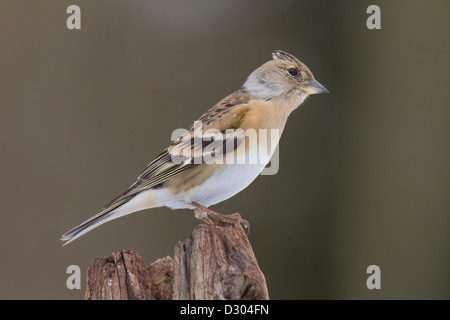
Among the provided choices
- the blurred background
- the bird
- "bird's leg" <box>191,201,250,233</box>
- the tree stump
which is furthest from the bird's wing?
the blurred background

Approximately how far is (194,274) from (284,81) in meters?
2.38

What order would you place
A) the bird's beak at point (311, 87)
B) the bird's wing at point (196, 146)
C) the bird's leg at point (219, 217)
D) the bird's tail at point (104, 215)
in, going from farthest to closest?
1. the bird's beak at point (311, 87)
2. the bird's wing at point (196, 146)
3. the bird's tail at point (104, 215)
4. the bird's leg at point (219, 217)

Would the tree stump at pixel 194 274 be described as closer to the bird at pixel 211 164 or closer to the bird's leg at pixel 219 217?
the bird's leg at pixel 219 217

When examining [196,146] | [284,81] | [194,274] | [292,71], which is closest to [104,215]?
[196,146]

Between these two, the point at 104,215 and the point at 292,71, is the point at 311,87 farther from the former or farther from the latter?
the point at 104,215

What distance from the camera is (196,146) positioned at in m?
4.62

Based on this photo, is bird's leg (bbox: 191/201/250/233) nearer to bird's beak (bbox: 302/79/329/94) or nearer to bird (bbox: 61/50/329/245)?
bird (bbox: 61/50/329/245)

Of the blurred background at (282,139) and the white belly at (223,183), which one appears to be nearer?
the white belly at (223,183)

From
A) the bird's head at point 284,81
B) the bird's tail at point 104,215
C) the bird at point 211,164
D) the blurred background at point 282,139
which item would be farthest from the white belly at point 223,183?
the blurred background at point 282,139

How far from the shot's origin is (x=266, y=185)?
23.2 ft

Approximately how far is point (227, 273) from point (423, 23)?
15.7 ft

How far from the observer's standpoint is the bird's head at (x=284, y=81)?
16.7 feet

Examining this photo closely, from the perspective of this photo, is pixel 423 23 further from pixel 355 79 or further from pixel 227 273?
pixel 227 273

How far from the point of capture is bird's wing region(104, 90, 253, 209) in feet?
14.9
